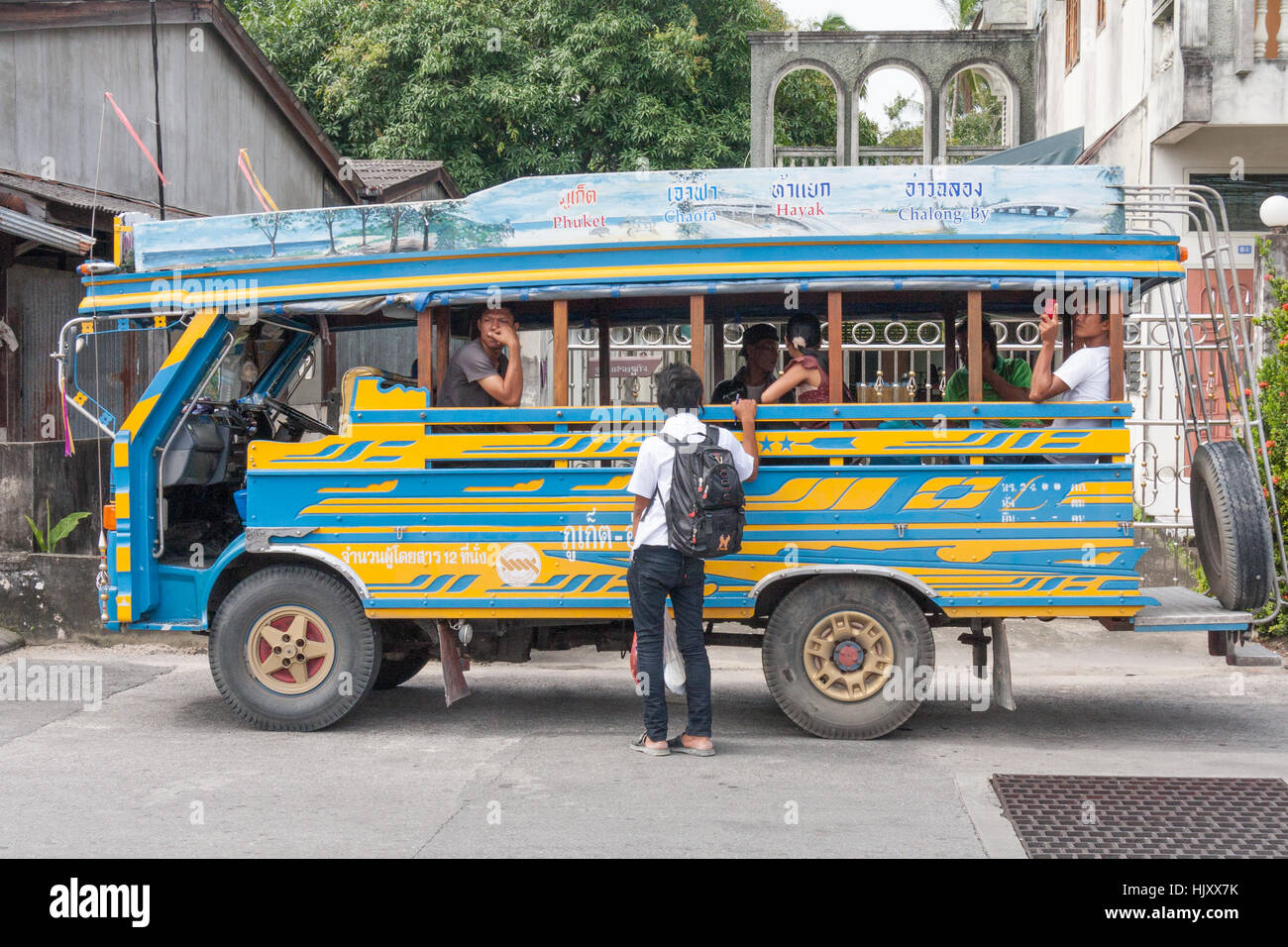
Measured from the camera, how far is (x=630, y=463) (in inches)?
257

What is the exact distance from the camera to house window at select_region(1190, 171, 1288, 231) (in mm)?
12539

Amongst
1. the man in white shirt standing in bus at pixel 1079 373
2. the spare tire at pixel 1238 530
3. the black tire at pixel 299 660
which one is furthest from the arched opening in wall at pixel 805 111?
the black tire at pixel 299 660

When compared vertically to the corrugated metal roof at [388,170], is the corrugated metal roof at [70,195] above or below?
below

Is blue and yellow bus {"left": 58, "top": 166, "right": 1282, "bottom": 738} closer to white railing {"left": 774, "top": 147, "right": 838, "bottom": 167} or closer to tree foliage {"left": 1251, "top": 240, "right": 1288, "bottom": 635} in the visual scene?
tree foliage {"left": 1251, "top": 240, "right": 1288, "bottom": 635}

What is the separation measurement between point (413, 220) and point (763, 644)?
2.81 metres

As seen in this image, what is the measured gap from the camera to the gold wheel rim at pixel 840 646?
6414 millimetres

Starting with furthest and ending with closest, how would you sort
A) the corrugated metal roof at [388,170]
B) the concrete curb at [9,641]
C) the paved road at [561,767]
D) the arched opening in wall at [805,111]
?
the arched opening in wall at [805,111] → the corrugated metal roof at [388,170] → the concrete curb at [9,641] → the paved road at [561,767]

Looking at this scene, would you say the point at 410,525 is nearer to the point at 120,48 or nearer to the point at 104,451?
the point at 104,451

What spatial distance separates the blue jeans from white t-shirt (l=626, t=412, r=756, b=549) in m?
0.07

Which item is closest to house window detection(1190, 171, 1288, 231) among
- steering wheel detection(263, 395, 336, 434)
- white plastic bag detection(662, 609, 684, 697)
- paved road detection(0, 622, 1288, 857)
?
paved road detection(0, 622, 1288, 857)

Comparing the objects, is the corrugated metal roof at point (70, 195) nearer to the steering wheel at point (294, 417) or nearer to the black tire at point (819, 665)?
the steering wheel at point (294, 417)

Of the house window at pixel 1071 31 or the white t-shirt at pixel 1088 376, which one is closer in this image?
the white t-shirt at pixel 1088 376

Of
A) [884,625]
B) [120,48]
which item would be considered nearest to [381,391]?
[884,625]

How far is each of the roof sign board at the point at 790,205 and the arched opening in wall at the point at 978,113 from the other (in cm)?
1554
